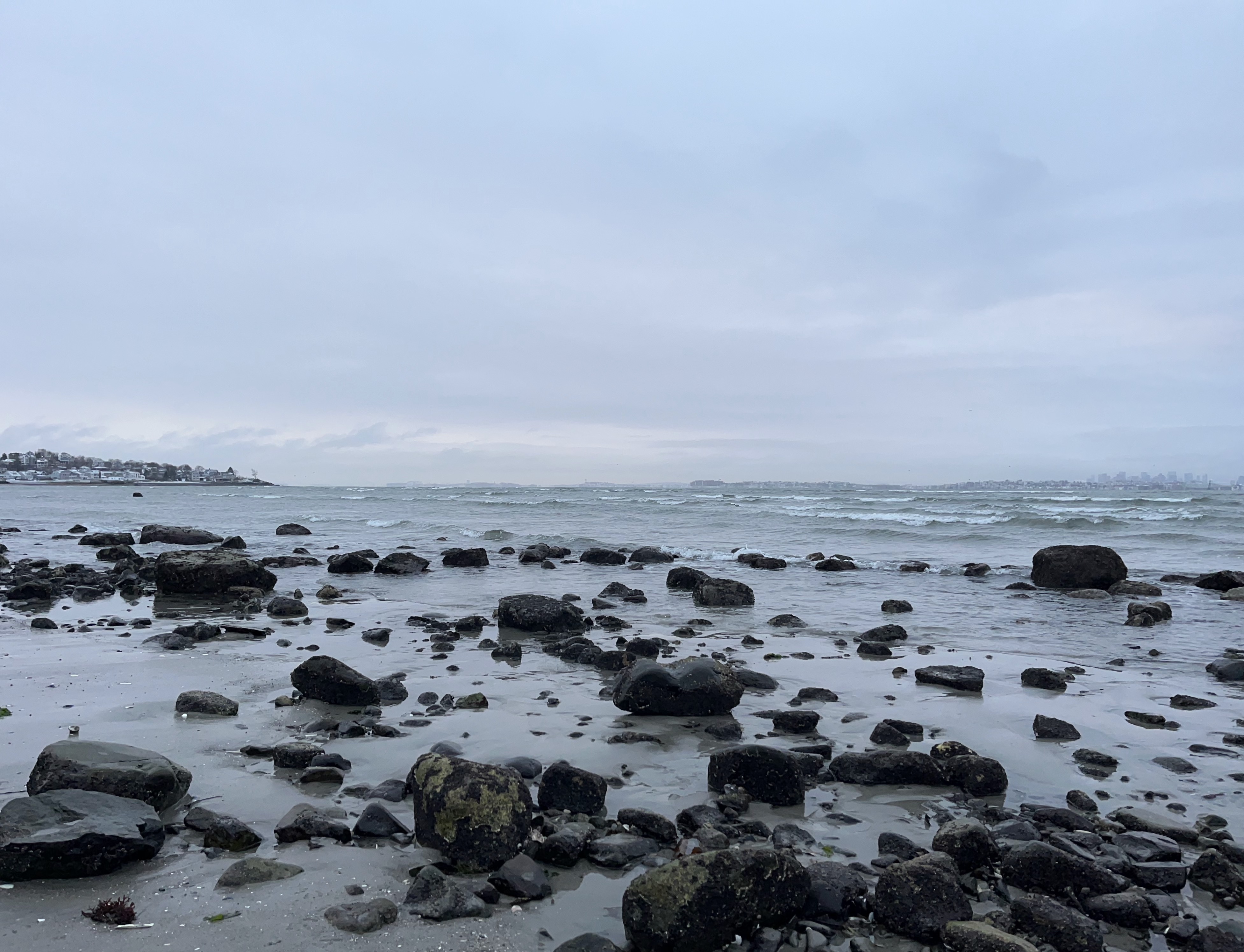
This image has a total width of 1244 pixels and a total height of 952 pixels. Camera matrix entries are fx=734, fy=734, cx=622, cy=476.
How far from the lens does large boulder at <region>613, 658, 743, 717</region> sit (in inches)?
274

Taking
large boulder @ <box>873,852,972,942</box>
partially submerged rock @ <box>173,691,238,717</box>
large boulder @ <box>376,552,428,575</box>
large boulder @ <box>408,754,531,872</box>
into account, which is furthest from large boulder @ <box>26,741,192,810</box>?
large boulder @ <box>376,552,428,575</box>

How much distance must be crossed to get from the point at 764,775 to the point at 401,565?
15.5 meters

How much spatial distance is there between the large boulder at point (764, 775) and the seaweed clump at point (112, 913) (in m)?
3.41

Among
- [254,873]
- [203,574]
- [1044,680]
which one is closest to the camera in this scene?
[254,873]

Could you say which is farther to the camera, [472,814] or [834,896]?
[472,814]

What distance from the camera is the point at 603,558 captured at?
21.6 m

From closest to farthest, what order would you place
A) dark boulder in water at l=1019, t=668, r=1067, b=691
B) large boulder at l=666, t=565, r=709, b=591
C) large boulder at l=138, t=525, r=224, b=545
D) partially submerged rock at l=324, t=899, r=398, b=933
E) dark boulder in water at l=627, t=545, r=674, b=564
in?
partially submerged rock at l=324, t=899, r=398, b=933, dark boulder in water at l=1019, t=668, r=1067, b=691, large boulder at l=666, t=565, r=709, b=591, dark boulder in water at l=627, t=545, r=674, b=564, large boulder at l=138, t=525, r=224, b=545

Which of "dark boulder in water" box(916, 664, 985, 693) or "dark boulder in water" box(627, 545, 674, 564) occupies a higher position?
"dark boulder in water" box(916, 664, 985, 693)

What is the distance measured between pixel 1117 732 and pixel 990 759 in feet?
7.05

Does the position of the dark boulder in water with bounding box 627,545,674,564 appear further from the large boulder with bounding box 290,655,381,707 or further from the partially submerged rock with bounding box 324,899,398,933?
the partially submerged rock with bounding box 324,899,398,933

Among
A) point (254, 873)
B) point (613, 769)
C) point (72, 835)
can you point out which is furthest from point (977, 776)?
point (72, 835)

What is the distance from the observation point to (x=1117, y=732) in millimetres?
6676

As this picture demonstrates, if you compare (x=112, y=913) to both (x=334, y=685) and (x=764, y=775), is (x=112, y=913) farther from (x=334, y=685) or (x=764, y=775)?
(x=334, y=685)

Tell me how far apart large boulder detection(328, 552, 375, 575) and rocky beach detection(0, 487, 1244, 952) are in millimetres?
3768
